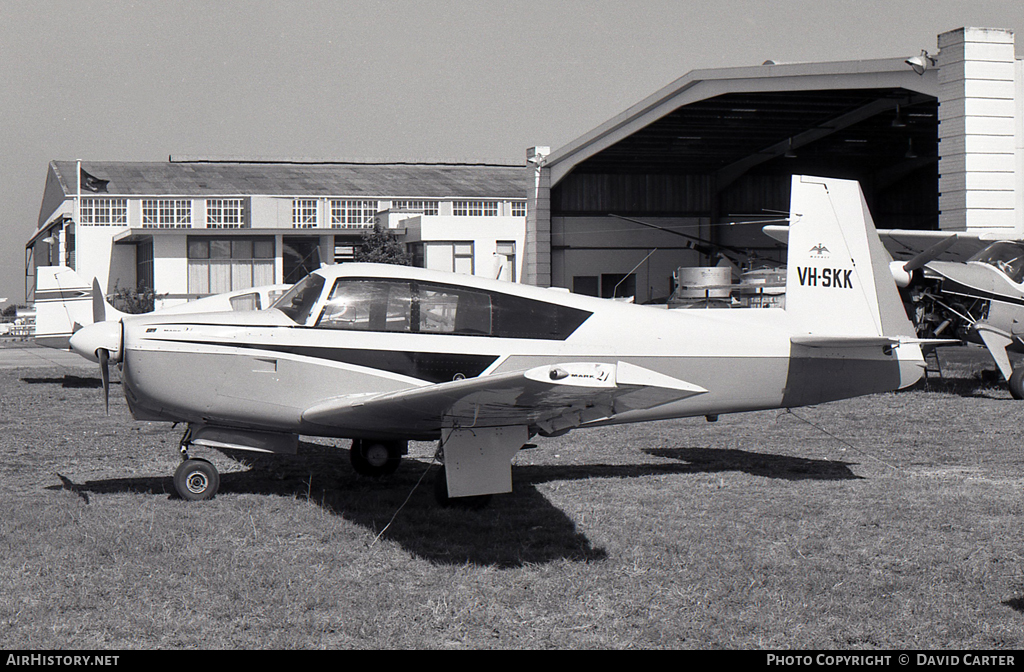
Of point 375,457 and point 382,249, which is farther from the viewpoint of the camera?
point 382,249

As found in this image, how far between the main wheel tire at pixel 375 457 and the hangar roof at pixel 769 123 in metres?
14.2

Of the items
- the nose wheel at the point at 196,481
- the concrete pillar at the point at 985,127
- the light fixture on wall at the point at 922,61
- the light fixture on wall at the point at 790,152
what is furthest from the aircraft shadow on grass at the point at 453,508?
the light fixture on wall at the point at 790,152

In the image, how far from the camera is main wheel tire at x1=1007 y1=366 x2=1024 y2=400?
43.7 feet

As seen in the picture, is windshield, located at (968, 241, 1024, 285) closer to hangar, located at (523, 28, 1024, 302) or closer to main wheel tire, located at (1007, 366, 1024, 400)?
main wheel tire, located at (1007, 366, 1024, 400)

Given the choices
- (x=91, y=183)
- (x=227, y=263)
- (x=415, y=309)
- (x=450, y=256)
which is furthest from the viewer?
(x=91, y=183)

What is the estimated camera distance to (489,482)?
252 inches

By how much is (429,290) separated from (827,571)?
11.2ft

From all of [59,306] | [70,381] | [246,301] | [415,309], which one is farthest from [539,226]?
[415,309]

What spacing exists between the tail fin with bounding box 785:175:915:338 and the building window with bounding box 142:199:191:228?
4924cm

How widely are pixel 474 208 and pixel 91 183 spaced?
69.0 feet

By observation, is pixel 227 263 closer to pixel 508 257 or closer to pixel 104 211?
pixel 104 211

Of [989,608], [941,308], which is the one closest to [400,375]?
[989,608]

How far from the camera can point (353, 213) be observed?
182 feet

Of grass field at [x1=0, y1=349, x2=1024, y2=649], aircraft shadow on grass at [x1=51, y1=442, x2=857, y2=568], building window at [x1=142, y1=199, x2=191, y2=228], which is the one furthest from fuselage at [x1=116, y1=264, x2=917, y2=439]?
building window at [x1=142, y1=199, x2=191, y2=228]
